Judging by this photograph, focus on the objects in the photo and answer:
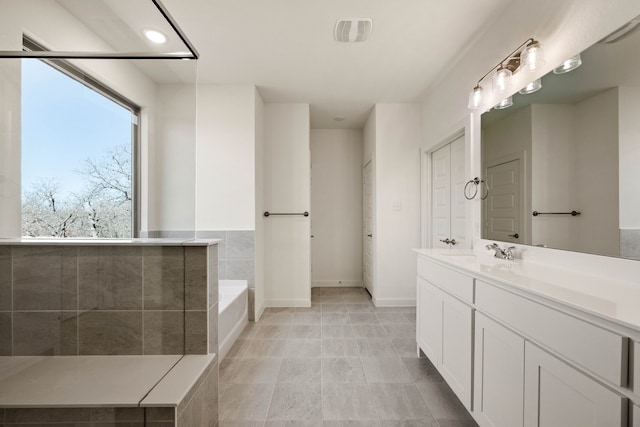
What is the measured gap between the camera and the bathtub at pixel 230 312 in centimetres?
217

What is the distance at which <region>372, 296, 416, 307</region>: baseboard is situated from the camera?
342cm

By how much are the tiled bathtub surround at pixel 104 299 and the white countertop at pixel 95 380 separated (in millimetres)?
41

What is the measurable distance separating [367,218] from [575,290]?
3.05 m

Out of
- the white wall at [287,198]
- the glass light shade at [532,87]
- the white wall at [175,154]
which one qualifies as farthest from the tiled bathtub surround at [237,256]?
the glass light shade at [532,87]

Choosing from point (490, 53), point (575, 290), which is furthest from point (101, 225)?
point (490, 53)

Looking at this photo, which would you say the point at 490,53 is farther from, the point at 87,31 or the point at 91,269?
the point at 91,269

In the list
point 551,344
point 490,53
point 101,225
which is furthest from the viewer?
point 490,53

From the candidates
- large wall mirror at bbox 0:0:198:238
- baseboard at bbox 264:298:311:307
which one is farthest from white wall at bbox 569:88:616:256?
baseboard at bbox 264:298:311:307

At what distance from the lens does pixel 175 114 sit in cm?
156

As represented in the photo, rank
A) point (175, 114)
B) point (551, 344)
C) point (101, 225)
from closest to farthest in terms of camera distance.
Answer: point (551, 344)
point (101, 225)
point (175, 114)

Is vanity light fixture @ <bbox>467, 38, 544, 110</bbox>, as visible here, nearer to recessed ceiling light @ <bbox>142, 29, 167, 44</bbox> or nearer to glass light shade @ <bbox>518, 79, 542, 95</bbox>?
glass light shade @ <bbox>518, 79, 542, 95</bbox>

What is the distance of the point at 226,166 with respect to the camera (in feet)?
9.62

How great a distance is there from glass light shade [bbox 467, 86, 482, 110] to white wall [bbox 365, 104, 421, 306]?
4.51 ft

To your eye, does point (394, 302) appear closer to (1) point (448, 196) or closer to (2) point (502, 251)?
(1) point (448, 196)
